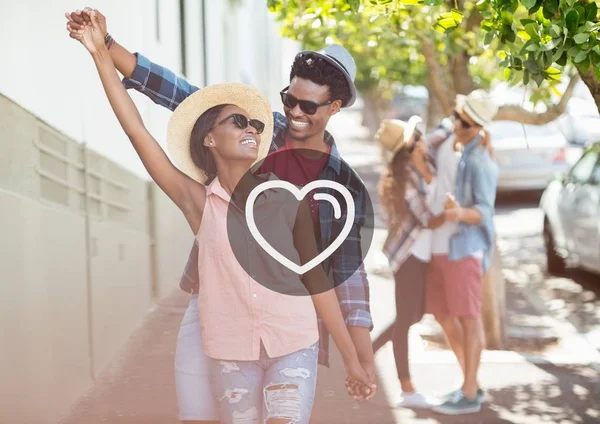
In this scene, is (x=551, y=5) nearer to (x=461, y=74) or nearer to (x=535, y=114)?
(x=535, y=114)

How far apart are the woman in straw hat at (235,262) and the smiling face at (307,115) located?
220mm

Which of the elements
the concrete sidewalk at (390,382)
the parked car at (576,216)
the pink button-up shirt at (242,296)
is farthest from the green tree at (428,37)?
the pink button-up shirt at (242,296)

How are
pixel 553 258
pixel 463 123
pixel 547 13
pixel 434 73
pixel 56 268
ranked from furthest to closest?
pixel 553 258
pixel 434 73
pixel 463 123
pixel 56 268
pixel 547 13

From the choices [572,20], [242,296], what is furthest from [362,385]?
[572,20]

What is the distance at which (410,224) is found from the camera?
6.21 meters

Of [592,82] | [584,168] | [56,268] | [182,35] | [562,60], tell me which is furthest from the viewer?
[584,168]

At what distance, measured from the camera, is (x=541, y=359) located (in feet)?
24.4

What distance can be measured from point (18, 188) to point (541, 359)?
4.15 meters

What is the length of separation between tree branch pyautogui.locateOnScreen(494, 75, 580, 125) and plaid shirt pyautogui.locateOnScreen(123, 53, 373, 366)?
3.80 m

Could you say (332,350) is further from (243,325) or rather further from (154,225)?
(154,225)

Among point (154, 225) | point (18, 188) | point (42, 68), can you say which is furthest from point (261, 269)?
point (154, 225)

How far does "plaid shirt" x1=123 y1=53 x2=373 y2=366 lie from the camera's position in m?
4.26

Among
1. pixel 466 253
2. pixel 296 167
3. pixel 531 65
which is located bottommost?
pixel 466 253

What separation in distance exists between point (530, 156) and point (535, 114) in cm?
915
